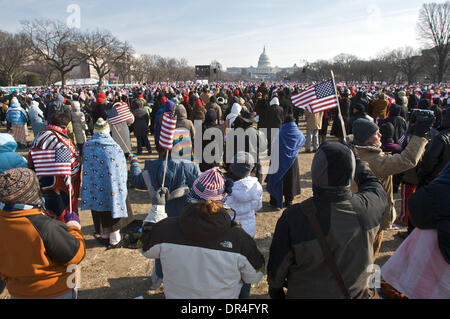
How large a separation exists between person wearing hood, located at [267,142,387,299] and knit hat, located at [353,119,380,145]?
4.93 ft

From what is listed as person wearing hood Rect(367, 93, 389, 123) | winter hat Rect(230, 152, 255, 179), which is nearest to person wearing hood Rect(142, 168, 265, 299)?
winter hat Rect(230, 152, 255, 179)

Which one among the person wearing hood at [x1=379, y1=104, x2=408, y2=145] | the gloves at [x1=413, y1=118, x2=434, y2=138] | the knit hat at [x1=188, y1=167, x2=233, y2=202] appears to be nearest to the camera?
the knit hat at [x1=188, y1=167, x2=233, y2=202]

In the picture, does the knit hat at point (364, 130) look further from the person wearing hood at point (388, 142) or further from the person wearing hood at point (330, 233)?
the person wearing hood at point (388, 142)

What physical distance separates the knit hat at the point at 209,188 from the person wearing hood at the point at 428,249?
1.43 meters

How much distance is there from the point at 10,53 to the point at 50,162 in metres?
55.2

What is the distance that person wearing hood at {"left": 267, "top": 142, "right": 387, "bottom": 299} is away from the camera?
1805 millimetres

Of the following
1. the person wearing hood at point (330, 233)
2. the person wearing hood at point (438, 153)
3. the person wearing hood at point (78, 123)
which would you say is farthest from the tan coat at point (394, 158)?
the person wearing hood at point (78, 123)

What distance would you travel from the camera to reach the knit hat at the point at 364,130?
10.5ft

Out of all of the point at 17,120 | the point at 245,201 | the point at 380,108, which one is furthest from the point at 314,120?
the point at 17,120

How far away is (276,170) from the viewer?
570cm

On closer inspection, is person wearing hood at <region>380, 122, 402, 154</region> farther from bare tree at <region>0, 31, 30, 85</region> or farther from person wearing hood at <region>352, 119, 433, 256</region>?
bare tree at <region>0, 31, 30, 85</region>

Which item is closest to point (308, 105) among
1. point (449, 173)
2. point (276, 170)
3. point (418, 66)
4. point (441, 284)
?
point (276, 170)

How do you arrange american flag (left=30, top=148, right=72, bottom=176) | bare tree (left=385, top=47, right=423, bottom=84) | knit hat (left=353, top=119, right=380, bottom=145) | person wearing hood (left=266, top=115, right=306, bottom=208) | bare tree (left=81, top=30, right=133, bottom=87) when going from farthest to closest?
bare tree (left=385, top=47, right=423, bottom=84) < bare tree (left=81, top=30, right=133, bottom=87) < person wearing hood (left=266, top=115, right=306, bottom=208) < american flag (left=30, top=148, right=72, bottom=176) < knit hat (left=353, top=119, right=380, bottom=145)
